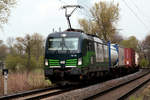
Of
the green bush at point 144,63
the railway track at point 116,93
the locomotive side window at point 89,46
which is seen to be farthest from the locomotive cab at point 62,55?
the green bush at point 144,63

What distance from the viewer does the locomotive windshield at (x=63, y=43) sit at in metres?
13.3

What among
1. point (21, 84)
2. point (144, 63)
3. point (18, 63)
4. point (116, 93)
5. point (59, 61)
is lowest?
point (116, 93)

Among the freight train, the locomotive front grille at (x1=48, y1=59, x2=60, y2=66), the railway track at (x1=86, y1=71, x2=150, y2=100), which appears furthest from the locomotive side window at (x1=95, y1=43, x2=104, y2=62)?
the locomotive front grille at (x1=48, y1=59, x2=60, y2=66)

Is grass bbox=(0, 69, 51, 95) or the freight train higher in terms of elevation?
the freight train

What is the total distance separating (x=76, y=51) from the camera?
13062 millimetres

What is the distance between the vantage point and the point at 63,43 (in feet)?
44.2

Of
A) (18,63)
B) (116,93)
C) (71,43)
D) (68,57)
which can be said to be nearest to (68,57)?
(68,57)

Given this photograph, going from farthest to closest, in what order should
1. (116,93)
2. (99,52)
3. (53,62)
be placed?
(99,52) < (53,62) < (116,93)

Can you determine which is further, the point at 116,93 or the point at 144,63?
the point at 144,63

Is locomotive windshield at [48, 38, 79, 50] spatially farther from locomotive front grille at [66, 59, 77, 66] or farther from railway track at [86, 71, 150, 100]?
railway track at [86, 71, 150, 100]

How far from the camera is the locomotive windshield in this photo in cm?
1333

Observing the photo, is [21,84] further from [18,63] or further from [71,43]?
[18,63]

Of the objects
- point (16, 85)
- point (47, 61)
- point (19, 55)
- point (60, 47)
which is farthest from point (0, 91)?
point (19, 55)

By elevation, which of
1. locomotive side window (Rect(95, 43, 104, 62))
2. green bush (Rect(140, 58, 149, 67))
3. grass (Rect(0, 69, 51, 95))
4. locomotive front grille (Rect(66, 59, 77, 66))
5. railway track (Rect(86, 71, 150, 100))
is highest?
locomotive side window (Rect(95, 43, 104, 62))
